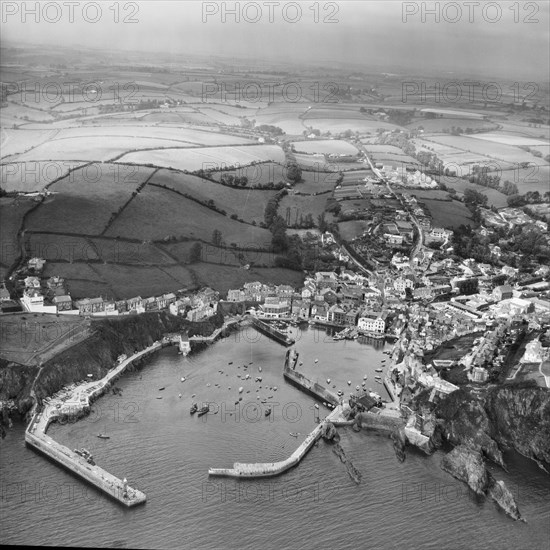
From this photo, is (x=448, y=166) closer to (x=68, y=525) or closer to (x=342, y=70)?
(x=342, y=70)

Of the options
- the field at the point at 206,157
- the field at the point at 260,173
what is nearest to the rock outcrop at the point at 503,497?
the field at the point at 260,173

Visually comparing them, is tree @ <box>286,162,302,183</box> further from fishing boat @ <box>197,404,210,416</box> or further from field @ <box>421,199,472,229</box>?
fishing boat @ <box>197,404,210,416</box>

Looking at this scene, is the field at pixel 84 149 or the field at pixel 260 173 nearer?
the field at pixel 84 149

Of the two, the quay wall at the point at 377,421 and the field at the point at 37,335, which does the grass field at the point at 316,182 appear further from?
the quay wall at the point at 377,421

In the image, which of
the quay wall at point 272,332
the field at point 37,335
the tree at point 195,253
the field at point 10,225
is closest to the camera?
the field at point 37,335

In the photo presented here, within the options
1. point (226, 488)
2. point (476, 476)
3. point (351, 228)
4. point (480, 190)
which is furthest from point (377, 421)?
point (480, 190)

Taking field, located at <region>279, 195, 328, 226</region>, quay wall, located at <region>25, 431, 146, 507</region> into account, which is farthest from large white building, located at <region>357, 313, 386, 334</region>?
quay wall, located at <region>25, 431, 146, 507</region>

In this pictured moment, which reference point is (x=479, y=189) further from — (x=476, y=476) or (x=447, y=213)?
(x=476, y=476)

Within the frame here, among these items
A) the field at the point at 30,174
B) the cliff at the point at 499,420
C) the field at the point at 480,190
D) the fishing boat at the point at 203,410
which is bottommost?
the fishing boat at the point at 203,410

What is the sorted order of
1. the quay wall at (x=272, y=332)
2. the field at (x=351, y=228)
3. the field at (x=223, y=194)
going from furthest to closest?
the field at (x=351, y=228) < the field at (x=223, y=194) < the quay wall at (x=272, y=332)
